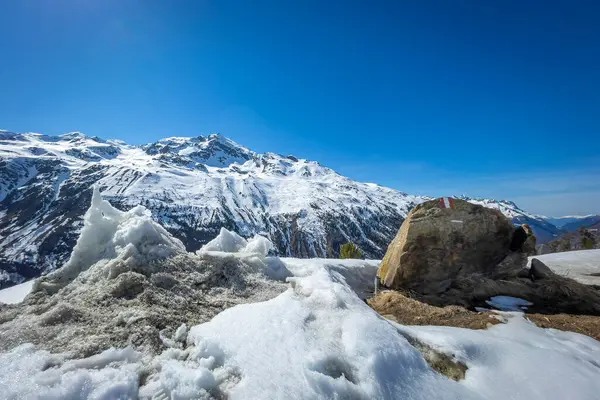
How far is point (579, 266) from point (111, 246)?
60.6ft

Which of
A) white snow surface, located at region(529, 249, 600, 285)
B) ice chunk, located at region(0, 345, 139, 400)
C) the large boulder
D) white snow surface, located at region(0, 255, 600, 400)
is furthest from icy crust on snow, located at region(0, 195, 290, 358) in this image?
white snow surface, located at region(529, 249, 600, 285)

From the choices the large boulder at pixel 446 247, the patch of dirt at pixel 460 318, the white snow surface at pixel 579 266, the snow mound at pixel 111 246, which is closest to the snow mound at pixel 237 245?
the snow mound at pixel 111 246

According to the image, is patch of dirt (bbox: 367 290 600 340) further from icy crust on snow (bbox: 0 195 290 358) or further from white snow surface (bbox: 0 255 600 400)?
icy crust on snow (bbox: 0 195 290 358)

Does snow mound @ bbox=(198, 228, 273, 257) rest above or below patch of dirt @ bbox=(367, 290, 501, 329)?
above

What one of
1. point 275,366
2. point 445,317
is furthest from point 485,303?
point 275,366

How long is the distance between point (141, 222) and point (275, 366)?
404cm

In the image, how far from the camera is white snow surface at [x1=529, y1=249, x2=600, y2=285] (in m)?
12.6

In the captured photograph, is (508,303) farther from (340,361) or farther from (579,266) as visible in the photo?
(340,361)

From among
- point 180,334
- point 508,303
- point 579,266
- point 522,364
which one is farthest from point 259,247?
point 579,266

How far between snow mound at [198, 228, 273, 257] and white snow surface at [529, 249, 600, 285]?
40.9 ft

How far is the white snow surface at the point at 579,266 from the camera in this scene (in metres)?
12.6

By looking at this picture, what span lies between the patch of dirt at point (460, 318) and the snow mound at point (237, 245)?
3.47 metres

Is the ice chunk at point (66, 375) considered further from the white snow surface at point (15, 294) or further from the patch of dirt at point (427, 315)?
the patch of dirt at point (427, 315)

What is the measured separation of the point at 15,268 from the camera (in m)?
163
